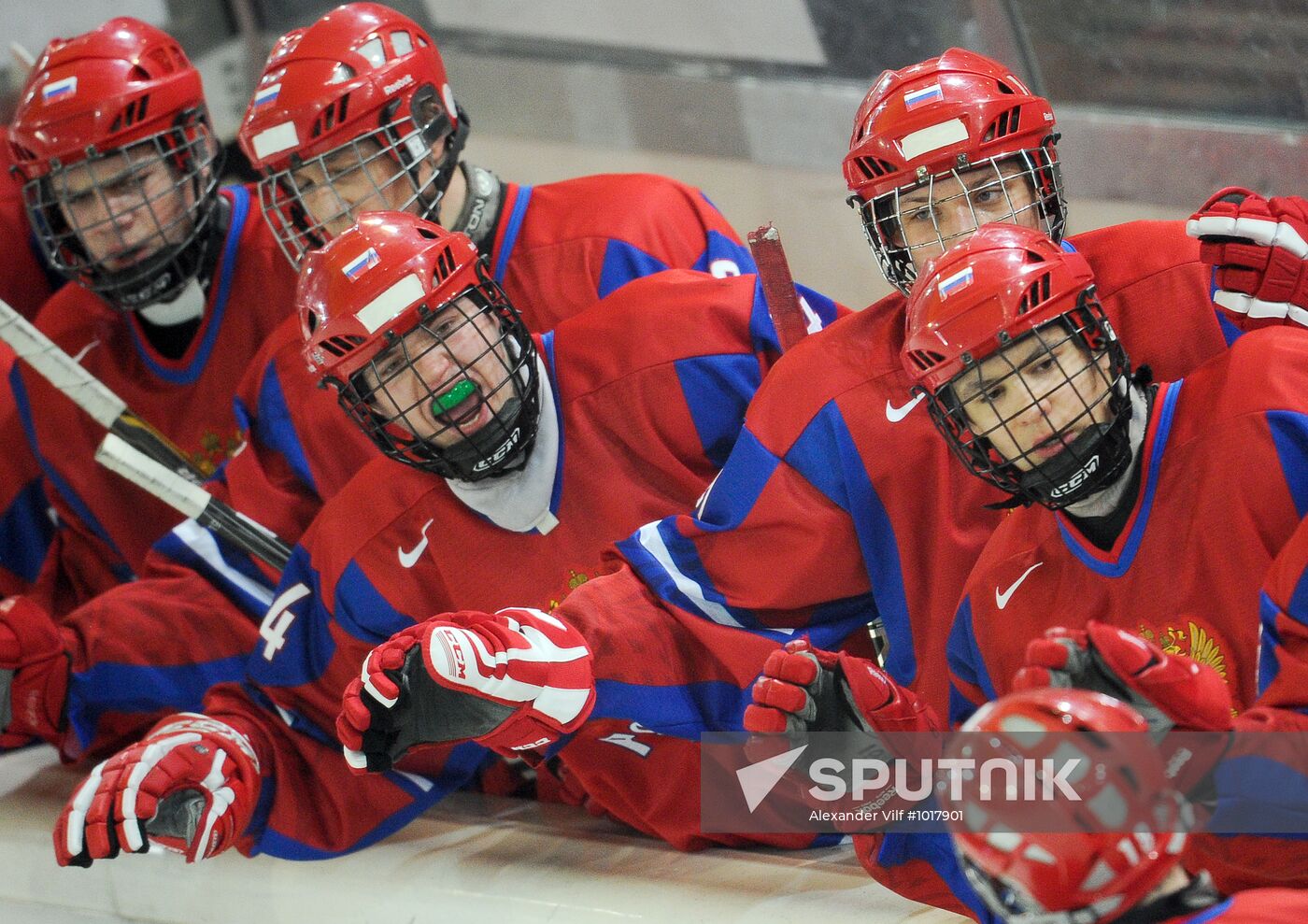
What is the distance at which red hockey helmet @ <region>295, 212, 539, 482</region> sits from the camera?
2.22 metres

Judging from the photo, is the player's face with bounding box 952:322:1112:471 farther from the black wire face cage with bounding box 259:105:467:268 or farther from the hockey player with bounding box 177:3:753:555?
the black wire face cage with bounding box 259:105:467:268

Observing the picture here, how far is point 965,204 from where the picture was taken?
222 centimetres

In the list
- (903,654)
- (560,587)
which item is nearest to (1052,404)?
(903,654)

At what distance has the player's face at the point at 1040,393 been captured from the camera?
177 centimetres

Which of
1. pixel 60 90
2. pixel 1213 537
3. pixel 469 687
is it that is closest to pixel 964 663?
pixel 1213 537

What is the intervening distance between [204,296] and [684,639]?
132cm

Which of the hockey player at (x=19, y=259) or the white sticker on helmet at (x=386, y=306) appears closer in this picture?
the white sticker on helmet at (x=386, y=306)

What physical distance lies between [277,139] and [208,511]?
61 cm

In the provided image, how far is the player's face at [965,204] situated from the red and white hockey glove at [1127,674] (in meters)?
0.84

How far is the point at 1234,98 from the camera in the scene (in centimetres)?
363

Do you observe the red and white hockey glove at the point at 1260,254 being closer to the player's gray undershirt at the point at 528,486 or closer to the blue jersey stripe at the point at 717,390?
the blue jersey stripe at the point at 717,390

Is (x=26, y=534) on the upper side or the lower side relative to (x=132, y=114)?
lower

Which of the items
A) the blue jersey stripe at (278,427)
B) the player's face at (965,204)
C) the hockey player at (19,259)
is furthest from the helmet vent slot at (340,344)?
the hockey player at (19,259)

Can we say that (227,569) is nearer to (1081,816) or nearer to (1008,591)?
(1008,591)
